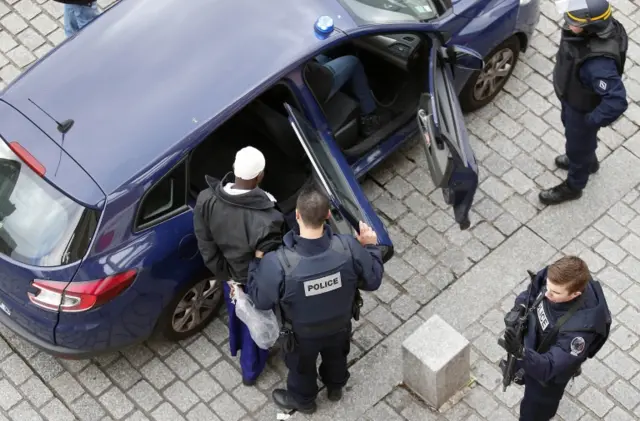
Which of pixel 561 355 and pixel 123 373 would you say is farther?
pixel 123 373

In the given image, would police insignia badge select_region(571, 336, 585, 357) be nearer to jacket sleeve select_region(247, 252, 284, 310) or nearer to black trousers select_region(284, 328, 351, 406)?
black trousers select_region(284, 328, 351, 406)

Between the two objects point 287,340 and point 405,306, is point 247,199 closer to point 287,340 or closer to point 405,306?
point 287,340

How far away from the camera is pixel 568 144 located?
7.54 m

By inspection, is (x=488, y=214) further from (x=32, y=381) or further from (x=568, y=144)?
(x=32, y=381)

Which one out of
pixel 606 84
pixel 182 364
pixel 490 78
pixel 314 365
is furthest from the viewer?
pixel 490 78

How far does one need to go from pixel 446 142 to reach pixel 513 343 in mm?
1383

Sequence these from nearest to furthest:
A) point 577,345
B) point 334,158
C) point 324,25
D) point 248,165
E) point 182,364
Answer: point 577,345 → point 248,165 → point 324,25 → point 334,158 → point 182,364

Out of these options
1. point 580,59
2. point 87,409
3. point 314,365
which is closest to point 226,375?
point 314,365

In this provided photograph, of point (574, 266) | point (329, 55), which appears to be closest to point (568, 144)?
point (329, 55)

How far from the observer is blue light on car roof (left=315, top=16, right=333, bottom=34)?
6.60 metres

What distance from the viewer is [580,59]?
6.89 m

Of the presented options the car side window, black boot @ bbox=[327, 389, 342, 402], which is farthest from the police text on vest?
black boot @ bbox=[327, 389, 342, 402]

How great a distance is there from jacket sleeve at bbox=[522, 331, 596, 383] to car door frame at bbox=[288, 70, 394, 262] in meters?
1.36

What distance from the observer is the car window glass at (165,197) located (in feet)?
20.6
